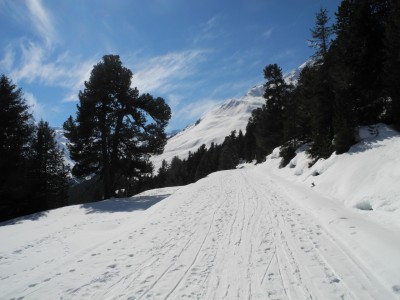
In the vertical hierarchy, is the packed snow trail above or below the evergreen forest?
below

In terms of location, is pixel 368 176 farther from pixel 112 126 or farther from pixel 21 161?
pixel 21 161

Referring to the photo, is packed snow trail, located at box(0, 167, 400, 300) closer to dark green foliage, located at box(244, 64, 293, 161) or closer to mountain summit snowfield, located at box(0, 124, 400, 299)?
mountain summit snowfield, located at box(0, 124, 400, 299)

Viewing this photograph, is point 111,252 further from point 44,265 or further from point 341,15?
point 341,15

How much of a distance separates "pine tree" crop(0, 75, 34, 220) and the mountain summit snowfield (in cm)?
807

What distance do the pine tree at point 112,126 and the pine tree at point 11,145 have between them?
3171 mm

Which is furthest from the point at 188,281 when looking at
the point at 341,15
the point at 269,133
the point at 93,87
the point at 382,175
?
the point at 269,133

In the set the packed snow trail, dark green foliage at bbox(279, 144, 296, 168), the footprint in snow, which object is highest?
dark green foliage at bbox(279, 144, 296, 168)

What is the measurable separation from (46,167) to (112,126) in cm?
870

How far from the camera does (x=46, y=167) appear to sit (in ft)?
87.8

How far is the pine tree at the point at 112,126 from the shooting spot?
2223cm

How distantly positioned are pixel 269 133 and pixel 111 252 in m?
36.5

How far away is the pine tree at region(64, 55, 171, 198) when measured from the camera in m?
22.2

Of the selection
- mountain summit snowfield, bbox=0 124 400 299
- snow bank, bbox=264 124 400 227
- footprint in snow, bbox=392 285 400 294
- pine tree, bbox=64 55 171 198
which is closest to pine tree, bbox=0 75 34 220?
pine tree, bbox=64 55 171 198

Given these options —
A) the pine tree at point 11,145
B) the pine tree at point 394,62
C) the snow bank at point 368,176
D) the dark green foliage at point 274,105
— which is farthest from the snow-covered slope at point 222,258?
the dark green foliage at point 274,105
